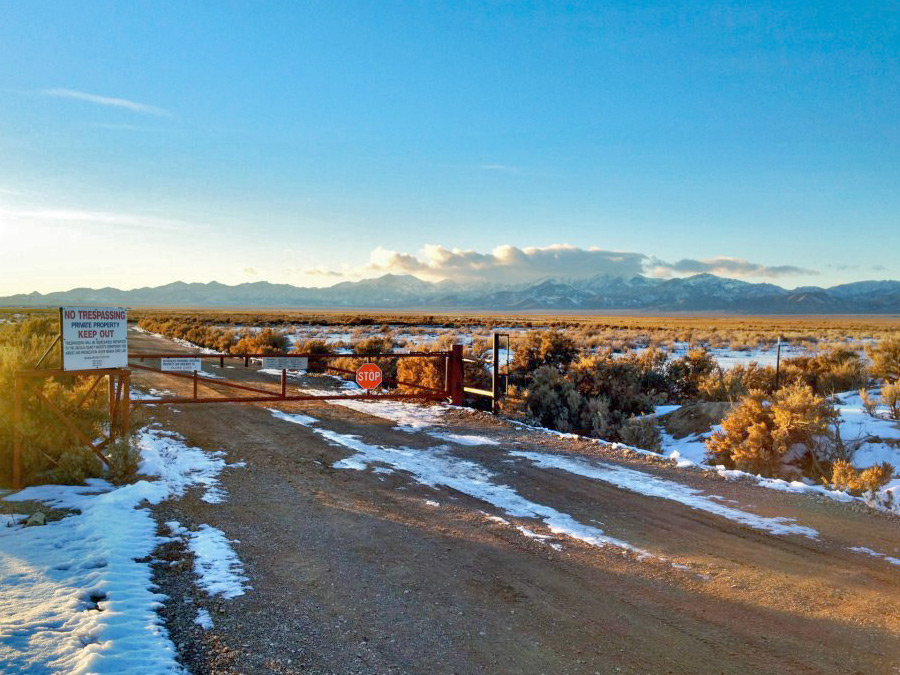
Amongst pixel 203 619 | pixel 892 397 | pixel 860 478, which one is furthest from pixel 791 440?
pixel 203 619

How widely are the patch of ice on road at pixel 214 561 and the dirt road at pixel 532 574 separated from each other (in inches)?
4.6

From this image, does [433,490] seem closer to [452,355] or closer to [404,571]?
[404,571]

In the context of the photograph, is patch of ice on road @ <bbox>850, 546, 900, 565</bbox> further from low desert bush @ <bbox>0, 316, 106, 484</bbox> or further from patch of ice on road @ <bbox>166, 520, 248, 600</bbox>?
low desert bush @ <bbox>0, 316, 106, 484</bbox>

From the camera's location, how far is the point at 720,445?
467 inches

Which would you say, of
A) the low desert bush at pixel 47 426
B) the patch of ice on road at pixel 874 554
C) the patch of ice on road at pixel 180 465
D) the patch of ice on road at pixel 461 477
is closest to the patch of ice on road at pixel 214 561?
the patch of ice on road at pixel 180 465

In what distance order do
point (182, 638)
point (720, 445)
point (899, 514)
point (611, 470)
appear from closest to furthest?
point (182, 638) < point (899, 514) < point (611, 470) < point (720, 445)

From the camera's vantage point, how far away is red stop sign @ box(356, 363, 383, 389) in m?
15.6

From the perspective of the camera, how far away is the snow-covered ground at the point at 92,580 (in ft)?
13.9

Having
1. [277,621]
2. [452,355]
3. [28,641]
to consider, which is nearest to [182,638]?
[277,621]

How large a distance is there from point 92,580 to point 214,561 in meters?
0.99

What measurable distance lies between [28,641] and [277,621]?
1.66 metres

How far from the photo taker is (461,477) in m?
9.09

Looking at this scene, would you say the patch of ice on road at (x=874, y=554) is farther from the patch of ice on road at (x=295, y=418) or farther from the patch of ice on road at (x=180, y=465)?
the patch of ice on road at (x=295, y=418)

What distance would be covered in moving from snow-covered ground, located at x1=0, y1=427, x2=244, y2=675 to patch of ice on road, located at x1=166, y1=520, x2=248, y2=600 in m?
0.01
